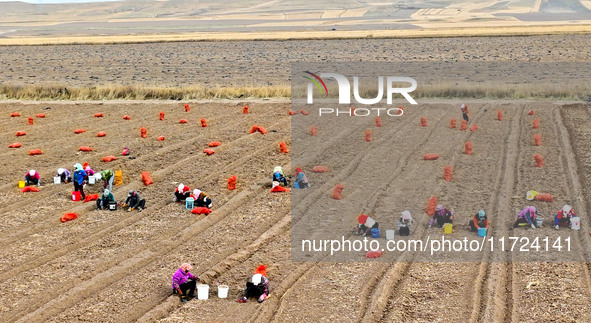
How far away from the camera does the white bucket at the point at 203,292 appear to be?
11.1 metres

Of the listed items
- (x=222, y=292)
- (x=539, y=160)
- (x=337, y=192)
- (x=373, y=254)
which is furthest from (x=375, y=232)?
(x=539, y=160)

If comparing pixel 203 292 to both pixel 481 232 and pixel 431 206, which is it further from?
pixel 431 206

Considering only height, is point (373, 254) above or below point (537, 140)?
above

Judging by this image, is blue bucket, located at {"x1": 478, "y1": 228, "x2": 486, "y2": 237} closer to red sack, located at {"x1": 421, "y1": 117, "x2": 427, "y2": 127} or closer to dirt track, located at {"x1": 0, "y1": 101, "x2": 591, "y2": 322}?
dirt track, located at {"x1": 0, "y1": 101, "x2": 591, "y2": 322}

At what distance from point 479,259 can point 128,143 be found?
46.6 ft

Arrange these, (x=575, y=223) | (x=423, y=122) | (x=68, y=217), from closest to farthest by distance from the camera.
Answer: (x=575, y=223) → (x=68, y=217) → (x=423, y=122)

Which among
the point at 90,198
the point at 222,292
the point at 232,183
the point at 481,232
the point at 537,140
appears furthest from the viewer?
the point at 537,140

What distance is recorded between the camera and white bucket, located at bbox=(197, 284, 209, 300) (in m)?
11.1

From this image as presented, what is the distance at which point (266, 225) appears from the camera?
15.0 metres

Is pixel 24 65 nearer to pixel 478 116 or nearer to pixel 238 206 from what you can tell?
pixel 478 116

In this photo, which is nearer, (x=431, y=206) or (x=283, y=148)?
(x=431, y=206)

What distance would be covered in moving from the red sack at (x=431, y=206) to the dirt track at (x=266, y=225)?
0.25 m

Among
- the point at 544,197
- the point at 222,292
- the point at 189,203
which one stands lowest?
Answer: the point at 544,197

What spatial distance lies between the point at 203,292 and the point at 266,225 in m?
3.96
